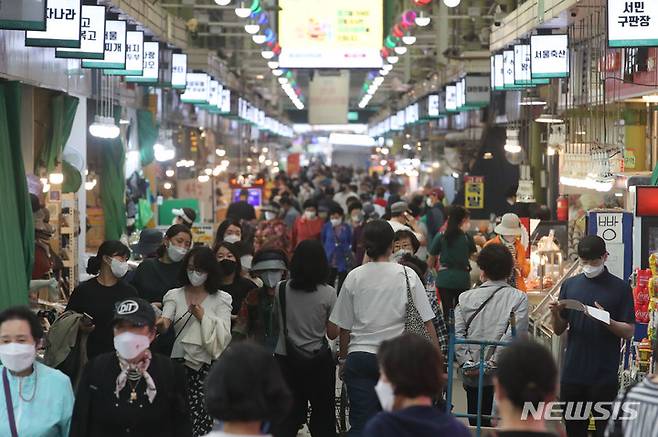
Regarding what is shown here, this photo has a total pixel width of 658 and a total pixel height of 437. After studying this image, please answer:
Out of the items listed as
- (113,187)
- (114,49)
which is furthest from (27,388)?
(113,187)

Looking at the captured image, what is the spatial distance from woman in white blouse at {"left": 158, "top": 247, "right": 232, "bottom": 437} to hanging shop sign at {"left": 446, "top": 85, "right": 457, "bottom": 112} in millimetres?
17691

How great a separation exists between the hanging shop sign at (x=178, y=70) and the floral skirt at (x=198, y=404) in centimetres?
1245

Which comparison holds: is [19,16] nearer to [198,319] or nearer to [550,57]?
[198,319]

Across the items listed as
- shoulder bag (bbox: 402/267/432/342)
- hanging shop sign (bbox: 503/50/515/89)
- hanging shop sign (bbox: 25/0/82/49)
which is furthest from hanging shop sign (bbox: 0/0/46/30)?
hanging shop sign (bbox: 503/50/515/89)

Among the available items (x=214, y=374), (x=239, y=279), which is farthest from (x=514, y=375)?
(x=239, y=279)

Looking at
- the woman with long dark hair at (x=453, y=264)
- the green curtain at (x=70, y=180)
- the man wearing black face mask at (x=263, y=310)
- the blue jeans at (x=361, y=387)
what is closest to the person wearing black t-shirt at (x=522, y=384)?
the blue jeans at (x=361, y=387)

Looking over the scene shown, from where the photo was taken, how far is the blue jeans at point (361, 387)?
24.0 ft

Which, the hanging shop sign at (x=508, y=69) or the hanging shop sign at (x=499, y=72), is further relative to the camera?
the hanging shop sign at (x=499, y=72)

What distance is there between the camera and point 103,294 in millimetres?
7906

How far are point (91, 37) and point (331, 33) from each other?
1379cm

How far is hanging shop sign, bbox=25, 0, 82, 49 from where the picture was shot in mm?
10500

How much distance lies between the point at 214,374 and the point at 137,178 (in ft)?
56.5

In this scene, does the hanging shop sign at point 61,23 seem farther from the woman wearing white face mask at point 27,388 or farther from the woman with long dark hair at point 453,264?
the woman wearing white face mask at point 27,388

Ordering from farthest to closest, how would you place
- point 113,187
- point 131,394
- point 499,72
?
point 113,187
point 499,72
point 131,394
